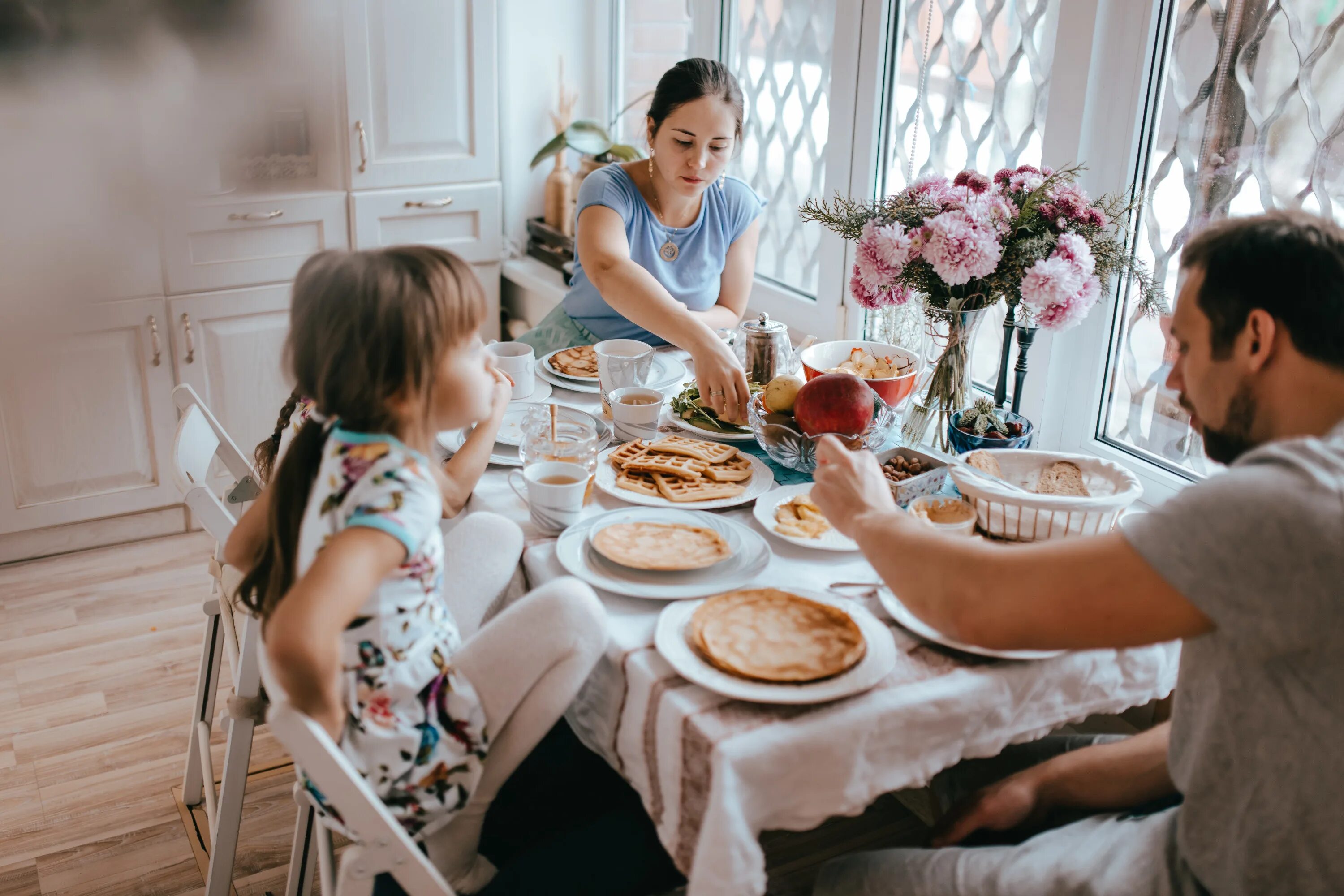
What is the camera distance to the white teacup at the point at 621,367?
1787mm

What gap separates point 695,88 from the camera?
6.89 feet

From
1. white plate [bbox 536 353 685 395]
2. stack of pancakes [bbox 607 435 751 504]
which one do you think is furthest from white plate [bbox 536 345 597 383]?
stack of pancakes [bbox 607 435 751 504]

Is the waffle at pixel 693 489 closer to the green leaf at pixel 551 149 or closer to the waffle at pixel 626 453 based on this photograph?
the waffle at pixel 626 453

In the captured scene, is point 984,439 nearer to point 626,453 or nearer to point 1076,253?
point 1076,253

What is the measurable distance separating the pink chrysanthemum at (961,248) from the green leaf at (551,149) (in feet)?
6.19

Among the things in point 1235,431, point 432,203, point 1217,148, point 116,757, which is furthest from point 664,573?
point 432,203

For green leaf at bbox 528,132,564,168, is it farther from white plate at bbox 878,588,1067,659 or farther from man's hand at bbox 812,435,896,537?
white plate at bbox 878,588,1067,659

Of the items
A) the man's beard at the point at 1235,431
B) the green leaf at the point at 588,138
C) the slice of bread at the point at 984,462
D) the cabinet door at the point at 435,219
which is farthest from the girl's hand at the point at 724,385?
the green leaf at the point at 588,138

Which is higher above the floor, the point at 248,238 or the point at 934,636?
the point at 248,238

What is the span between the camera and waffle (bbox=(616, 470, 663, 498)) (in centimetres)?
150

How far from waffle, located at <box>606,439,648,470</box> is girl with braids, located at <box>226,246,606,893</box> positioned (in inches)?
15.3

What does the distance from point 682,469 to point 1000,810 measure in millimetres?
613

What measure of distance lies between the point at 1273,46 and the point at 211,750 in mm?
2231

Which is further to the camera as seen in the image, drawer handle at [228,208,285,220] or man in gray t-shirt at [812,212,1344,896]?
drawer handle at [228,208,285,220]
